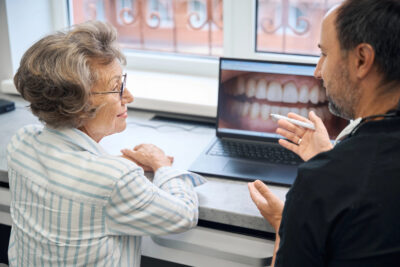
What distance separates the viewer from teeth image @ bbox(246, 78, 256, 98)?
173 centimetres

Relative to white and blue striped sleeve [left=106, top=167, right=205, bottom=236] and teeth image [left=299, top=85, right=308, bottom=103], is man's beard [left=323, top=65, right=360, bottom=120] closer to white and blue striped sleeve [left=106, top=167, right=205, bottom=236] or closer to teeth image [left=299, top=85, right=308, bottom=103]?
white and blue striped sleeve [left=106, top=167, right=205, bottom=236]

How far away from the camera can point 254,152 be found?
5.45 feet

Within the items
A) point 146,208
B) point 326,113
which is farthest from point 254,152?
point 146,208

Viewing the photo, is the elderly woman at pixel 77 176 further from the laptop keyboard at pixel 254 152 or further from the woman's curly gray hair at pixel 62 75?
the laptop keyboard at pixel 254 152

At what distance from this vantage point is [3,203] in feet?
5.40

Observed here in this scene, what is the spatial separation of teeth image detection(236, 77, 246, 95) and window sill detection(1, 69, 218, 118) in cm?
22

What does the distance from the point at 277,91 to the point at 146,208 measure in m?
0.74

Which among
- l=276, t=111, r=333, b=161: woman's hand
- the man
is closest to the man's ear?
the man

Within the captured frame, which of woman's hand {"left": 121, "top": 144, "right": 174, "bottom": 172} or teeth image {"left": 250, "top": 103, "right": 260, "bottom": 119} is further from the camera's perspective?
teeth image {"left": 250, "top": 103, "right": 260, "bottom": 119}

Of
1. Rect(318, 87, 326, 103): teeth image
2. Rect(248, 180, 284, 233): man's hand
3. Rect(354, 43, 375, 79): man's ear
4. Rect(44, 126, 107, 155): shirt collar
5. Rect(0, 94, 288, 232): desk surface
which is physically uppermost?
Rect(354, 43, 375, 79): man's ear

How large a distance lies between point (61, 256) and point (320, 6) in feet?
4.80

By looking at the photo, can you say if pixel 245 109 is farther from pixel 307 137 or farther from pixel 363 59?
pixel 363 59

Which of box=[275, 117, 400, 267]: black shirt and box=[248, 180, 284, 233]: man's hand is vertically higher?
box=[275, 117, 400, 267]: black shirt

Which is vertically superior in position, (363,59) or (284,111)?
(363,59)
